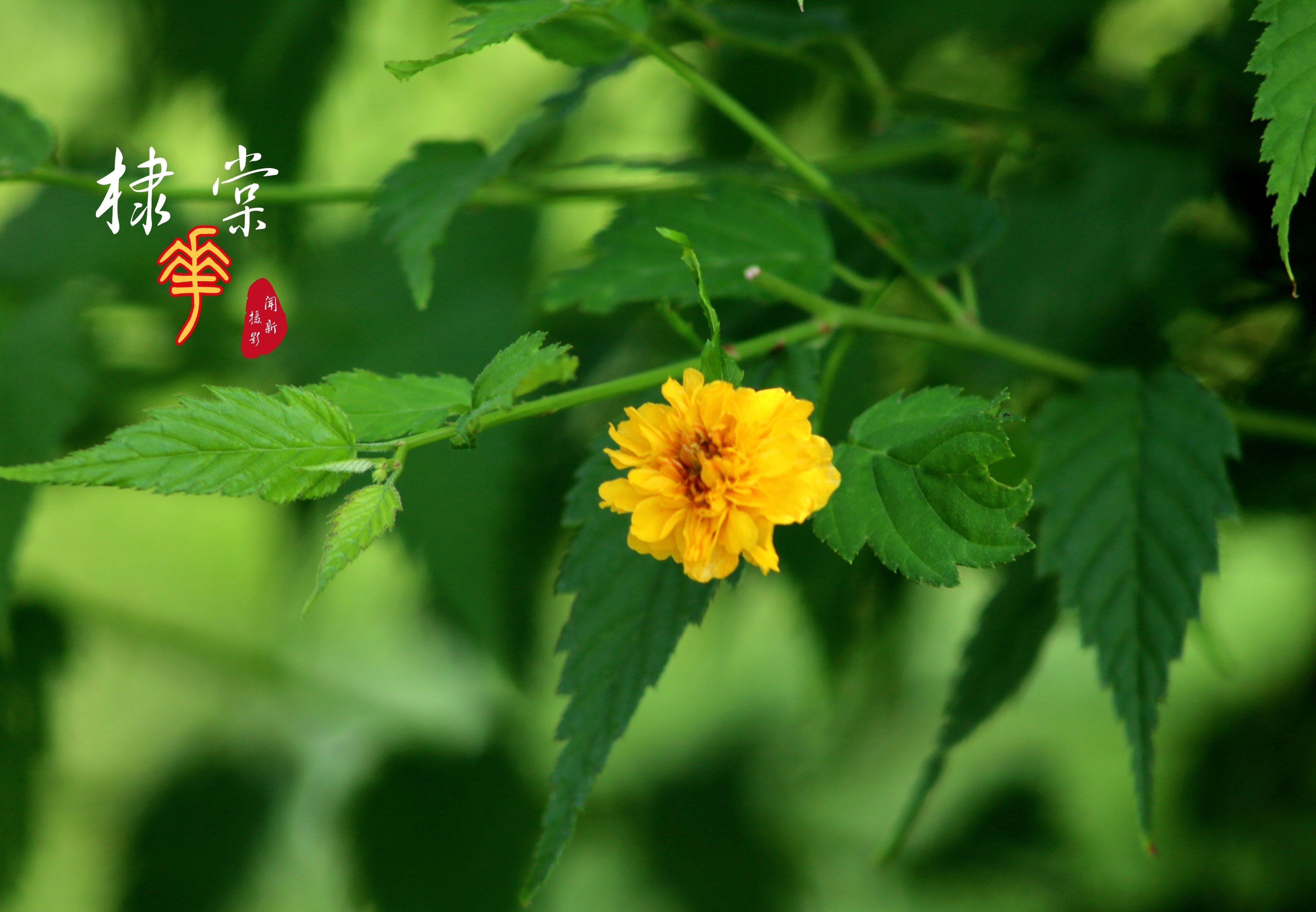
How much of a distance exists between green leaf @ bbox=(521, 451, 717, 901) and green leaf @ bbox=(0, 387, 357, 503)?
7cm

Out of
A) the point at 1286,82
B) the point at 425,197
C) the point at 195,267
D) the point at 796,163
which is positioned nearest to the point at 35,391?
the point at 195,267

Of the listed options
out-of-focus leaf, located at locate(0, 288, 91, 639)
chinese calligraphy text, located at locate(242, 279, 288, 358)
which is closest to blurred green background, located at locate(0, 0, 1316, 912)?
out-of-focus leaf, located at locate(0, 288, 91, 639)

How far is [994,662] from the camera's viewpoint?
31cm

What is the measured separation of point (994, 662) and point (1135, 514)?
67 mm

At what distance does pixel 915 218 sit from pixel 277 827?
2.38ft

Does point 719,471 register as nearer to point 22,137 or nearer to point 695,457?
point 695,457

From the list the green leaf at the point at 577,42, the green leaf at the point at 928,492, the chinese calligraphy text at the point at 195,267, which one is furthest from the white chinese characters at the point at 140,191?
the green leaf at the point at 928,492

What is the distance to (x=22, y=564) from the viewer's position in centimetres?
73

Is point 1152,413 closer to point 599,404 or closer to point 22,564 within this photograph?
point 599,404

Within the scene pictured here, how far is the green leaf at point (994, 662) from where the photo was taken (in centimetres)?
29

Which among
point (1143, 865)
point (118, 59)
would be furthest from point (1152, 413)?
point (118, 59)

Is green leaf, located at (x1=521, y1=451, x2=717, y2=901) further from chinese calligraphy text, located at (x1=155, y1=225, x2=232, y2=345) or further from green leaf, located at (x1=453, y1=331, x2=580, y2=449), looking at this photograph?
chinese calligraphy text, located at (x1=155, y1=225, x2=232, y2=345)

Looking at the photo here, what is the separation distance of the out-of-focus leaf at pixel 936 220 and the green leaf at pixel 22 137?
0.24 meters

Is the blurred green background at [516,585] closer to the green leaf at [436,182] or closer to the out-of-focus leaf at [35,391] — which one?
the out-of-focus leaf at [35,391]
